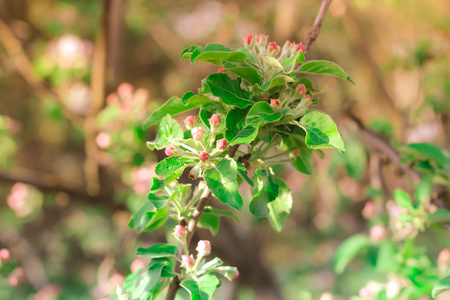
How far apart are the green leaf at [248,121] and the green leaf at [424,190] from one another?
46 cm

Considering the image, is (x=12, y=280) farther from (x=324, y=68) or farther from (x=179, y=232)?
(x=324, y=68)

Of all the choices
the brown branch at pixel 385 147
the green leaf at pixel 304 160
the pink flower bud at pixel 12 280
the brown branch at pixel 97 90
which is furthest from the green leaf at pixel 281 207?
the brown branch at pixel 97 90

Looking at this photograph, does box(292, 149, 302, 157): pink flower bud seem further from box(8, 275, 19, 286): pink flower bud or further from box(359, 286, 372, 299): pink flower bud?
box(8, 275, 19, 286): pink flower bud

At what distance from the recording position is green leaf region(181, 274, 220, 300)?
0.41 meters

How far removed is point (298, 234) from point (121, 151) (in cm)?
136

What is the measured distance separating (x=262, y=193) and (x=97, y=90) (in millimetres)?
1082

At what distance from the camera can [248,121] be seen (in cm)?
42

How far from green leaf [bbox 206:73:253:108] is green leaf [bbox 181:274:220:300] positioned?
187mm

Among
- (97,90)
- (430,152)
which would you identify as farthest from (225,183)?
(97,90)

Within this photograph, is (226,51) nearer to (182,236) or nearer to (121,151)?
(182,236)

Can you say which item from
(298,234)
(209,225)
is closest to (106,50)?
(209,225)

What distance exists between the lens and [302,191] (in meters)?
2.21

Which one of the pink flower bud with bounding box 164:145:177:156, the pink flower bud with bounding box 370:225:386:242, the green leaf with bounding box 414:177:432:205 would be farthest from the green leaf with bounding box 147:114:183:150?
the pink flower bud with bounding box 370:225:386:242

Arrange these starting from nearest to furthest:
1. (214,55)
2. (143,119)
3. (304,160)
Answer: (214,55) < (304,160) < (143,119)
